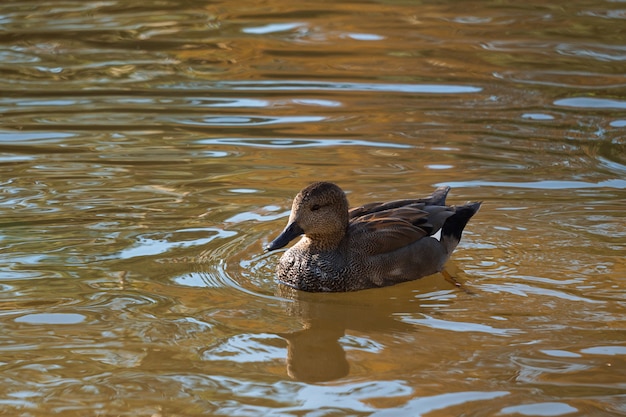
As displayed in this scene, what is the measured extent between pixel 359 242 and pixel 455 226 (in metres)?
0.76

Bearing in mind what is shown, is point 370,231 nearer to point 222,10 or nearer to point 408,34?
point 408,34

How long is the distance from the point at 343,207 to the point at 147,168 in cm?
307

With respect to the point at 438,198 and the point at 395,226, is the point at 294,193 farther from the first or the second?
the point at 395,226

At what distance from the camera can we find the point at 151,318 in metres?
7.43

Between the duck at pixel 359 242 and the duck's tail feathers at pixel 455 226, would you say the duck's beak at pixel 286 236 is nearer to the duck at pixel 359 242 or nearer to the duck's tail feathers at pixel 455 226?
the duck at pixel 359 242

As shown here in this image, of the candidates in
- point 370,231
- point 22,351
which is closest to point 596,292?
point 370,231

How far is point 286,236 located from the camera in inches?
316

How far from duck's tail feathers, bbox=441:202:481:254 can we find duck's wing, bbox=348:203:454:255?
5 centimetres

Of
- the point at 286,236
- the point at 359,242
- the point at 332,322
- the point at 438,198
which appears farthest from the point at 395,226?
the point at 332,322

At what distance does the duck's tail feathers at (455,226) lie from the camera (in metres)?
8.43

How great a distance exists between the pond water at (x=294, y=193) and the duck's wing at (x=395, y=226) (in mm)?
334

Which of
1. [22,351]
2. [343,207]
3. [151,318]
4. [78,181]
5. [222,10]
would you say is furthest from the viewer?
[222,10]

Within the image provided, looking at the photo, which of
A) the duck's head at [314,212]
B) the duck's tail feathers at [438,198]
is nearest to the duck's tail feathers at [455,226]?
the duck's tail feathers at [438,198]

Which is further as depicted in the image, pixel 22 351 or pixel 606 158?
pixel 606 158
